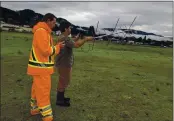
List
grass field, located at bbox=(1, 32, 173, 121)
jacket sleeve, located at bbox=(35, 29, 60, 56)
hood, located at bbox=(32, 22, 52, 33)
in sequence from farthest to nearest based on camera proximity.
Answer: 1. grass field, located at bbox=(1, 32, 173, 121)
2. hood, located at bbox=(32, 22, 52, 33)
3. jacket sleeve, located at bbox=(35, 29, 60, 56)

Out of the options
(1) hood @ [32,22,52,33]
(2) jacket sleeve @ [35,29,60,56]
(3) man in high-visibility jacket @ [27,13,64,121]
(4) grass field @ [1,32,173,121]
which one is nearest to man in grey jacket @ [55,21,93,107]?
(4) grass field @ [1,32,173,121]

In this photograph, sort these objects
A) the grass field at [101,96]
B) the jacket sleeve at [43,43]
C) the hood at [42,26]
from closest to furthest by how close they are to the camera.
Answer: the jacket sleeve at [43,43] < the hood at [42,26] < the grass field at [101,96]

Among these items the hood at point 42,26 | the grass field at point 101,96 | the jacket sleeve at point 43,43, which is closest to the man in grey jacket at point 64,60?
the grass field at point 101,96

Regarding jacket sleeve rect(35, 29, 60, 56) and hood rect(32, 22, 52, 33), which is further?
hood rect(32, 22, 52, 33)

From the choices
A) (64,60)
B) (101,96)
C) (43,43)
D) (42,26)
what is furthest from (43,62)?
(101,96)

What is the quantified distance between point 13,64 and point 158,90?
6.51 meters

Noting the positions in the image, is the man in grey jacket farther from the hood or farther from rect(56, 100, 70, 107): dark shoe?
the hood

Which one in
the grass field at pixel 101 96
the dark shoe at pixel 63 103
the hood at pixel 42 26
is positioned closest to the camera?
the hood at pixel 42 26

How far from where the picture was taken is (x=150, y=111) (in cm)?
765

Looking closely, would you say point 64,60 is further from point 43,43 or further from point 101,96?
point 101,96

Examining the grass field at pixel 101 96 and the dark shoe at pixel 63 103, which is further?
the dark shoe at pixel 63 103

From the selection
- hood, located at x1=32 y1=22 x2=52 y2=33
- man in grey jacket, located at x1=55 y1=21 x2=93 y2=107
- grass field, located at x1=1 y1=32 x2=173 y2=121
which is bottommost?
grass field, located at x1=1 y1=32 x2=173 y2=121

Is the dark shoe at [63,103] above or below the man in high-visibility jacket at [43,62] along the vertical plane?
below

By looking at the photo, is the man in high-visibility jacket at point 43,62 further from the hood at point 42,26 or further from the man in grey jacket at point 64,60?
the man in grey jacket at point 64,60
